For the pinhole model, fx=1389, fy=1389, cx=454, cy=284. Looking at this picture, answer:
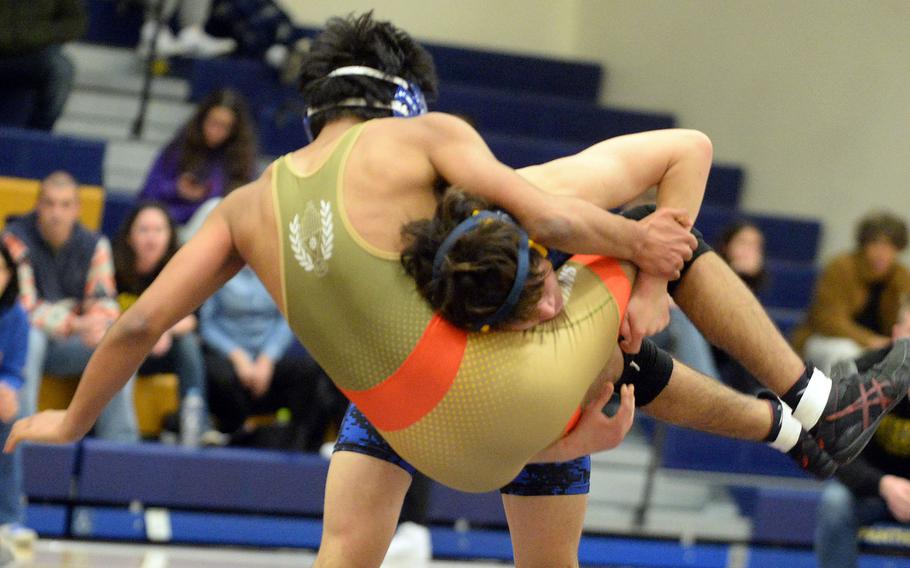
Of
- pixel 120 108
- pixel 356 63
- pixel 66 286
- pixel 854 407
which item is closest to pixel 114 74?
pixel 120 108

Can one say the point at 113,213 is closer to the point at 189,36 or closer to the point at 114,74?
the point at 189,36

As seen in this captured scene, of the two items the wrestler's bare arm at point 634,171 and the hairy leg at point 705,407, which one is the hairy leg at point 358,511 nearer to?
the hairy leg at point 705,407

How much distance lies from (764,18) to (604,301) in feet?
16.6

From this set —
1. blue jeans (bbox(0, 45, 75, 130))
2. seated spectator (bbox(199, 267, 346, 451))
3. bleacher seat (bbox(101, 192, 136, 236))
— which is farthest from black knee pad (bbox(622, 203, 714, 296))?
blue jeans (bbox(0, 45, 75, 130))

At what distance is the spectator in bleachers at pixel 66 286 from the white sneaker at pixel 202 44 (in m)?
2.33

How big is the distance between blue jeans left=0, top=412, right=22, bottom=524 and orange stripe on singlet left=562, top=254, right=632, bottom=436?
2361 millimetres

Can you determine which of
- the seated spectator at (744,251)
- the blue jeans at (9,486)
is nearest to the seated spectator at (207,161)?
the blue jeans at (9,486)

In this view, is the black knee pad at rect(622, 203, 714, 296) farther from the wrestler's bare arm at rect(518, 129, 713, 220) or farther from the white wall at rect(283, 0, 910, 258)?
the white wall at rect(283, 0, 910, 258)

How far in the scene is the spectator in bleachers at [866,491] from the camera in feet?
14.7

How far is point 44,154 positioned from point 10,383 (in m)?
1.62

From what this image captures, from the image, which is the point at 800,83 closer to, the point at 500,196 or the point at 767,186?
the point at 767,186

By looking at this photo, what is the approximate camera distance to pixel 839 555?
4578 millimetres

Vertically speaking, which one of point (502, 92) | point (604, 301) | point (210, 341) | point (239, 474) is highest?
point (604, 301)

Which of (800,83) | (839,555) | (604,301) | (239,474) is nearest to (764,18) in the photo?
(800,83)
